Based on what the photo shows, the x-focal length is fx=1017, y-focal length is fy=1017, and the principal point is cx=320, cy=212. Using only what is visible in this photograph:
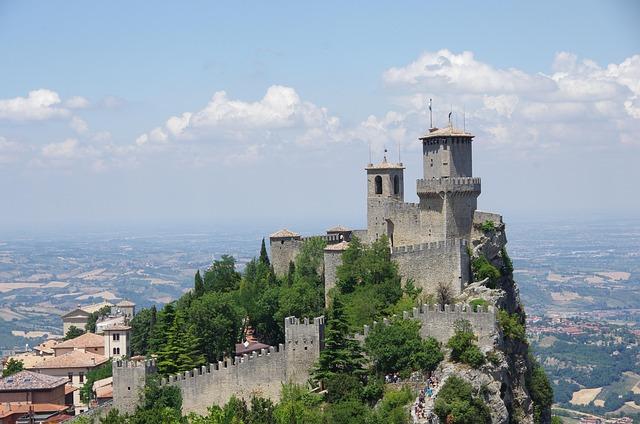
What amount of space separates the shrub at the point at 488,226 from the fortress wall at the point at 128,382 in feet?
66.7

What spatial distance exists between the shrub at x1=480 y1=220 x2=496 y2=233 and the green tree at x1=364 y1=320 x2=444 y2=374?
405 inches

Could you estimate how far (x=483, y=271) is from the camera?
184ft

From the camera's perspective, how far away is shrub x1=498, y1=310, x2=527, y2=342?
170 ft

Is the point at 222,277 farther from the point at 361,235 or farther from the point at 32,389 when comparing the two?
the point at 32,389

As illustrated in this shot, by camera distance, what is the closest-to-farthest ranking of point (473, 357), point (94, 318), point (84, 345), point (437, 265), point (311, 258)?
point (473, 357)
point (437, 265)
point (311, 258)
point (84, 345)
point (94, 318)

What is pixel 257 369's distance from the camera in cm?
5122

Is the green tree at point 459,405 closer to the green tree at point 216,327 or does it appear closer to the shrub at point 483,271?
the shrub at point 483,271

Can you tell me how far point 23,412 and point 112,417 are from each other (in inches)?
438

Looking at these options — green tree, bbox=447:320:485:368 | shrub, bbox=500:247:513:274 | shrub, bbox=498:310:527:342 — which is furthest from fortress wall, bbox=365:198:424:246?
green tree, bbox=447:320:485:368

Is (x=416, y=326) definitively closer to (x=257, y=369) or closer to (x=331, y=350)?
(x=331, y=350)

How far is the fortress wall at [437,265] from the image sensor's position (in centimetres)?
5491

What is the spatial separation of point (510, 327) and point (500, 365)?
3925 millimetres

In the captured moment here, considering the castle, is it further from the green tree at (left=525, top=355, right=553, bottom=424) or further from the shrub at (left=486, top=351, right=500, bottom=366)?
the green tree at (left=525, top=355, right=553, bottom=424)

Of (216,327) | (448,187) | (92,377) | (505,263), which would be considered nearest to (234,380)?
(216,327)
